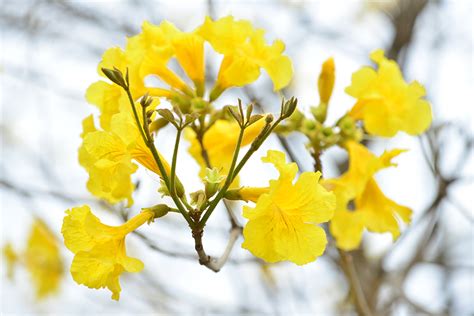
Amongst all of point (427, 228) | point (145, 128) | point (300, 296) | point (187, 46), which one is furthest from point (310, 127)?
point (300, 296)

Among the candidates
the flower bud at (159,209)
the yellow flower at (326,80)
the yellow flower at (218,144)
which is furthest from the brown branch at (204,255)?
the yellow flower at (326,80)

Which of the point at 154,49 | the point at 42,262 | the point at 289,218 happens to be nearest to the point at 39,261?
the point at 42,262

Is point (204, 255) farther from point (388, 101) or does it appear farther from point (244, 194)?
point (388, 101)

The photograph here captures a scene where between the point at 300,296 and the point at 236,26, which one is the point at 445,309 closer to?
the point at 300,296

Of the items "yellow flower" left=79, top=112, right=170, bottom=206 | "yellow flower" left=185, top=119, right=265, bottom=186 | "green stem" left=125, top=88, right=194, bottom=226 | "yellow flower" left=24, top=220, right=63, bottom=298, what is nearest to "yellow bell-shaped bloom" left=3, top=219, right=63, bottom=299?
"yellow flower" left=24, top=220, right=63, bottom=298

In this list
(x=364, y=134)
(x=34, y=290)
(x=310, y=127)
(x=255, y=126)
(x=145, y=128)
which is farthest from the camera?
(x=34, y=290)

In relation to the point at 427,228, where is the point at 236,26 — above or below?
above

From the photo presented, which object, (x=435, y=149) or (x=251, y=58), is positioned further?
(x=435, y=149)
